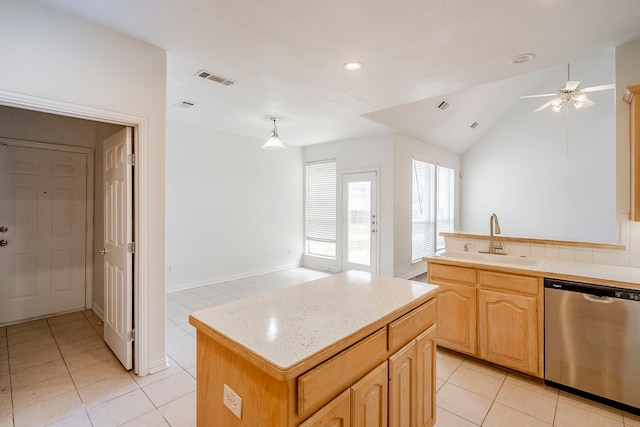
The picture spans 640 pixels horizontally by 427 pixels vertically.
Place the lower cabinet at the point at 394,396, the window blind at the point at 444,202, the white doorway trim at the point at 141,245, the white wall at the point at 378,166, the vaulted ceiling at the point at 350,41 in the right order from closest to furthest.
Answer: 1. the lower cabinet at the point at 394,396
2. the vaulted ceiling at the point at 350,41
3. the white doorway trim at the point at 141,245
4. the white wall at the point at 378,166
5. the window blind at the point at 444,202

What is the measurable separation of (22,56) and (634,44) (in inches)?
178

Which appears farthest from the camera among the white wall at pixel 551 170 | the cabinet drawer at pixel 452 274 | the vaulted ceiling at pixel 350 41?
the white wall at pixel 551 170

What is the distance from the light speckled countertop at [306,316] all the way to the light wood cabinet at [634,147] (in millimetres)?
1798

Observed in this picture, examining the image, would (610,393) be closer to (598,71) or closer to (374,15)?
(374,15)

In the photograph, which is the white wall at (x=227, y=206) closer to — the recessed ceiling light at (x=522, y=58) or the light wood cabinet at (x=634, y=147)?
the recessed ceiling light at (x=522, y=58)

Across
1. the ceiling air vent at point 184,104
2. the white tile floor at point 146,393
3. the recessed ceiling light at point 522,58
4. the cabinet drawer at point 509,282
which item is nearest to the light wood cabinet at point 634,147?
the recessed ceiling light at point 522,58

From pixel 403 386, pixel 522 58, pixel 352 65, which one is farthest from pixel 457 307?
pixel 352 65

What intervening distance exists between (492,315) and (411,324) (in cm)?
136

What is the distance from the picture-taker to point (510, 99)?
6.23 m

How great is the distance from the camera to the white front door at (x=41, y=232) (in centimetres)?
338

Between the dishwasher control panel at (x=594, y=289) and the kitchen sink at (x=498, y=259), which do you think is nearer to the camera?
the dishwasher control panel at (x=594, y=289)

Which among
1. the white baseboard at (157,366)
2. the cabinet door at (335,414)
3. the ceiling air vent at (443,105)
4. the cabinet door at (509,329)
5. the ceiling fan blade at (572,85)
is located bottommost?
the white baseboard at (157,366)

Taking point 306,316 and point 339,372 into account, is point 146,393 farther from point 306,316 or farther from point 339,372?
point 339,372

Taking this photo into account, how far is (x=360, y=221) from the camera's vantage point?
563 centimetres
